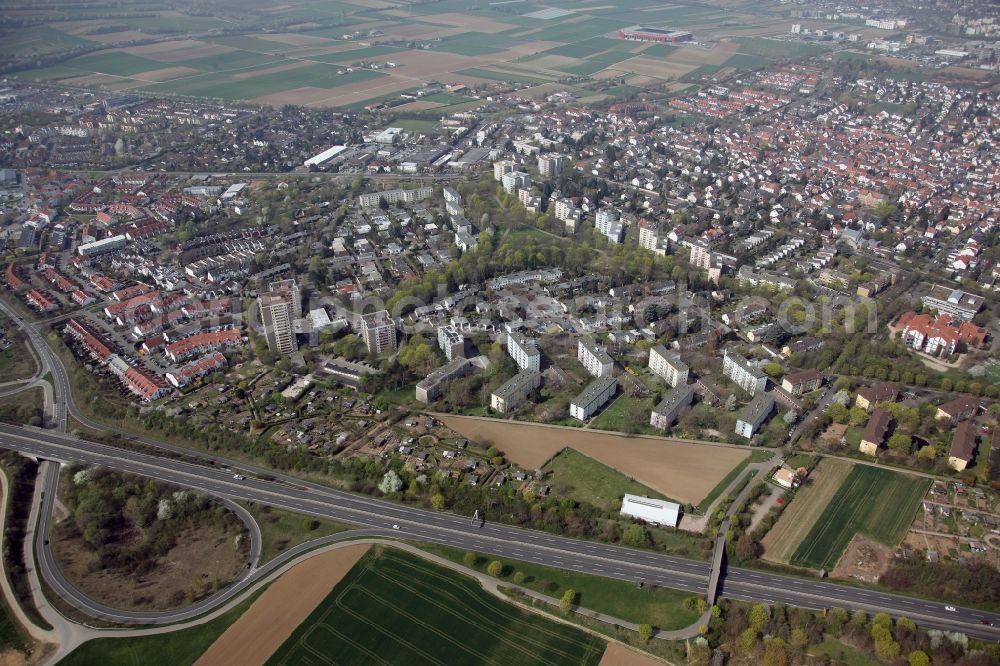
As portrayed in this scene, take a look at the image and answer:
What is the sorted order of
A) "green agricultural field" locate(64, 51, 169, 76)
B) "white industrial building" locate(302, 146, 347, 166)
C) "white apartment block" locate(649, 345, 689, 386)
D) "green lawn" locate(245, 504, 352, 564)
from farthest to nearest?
"green agricultural field" locate(64, 51, 169, 76)
"white industrial building" locate(302, 146, 347, 166)
"white apartment block" locate(649, 345, 689, 386)
"green lawn" locate(245, 504, 352, 564)

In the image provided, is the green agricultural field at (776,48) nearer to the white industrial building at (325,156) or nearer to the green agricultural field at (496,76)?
the green agricultural field at (496,76)

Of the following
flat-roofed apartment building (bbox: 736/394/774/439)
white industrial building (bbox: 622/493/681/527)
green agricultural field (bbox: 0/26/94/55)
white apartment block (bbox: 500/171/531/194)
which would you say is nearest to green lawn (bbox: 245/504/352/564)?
white industrial building (bbox: 622/493/681/527)

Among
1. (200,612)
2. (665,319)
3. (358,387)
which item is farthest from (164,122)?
(200,612)

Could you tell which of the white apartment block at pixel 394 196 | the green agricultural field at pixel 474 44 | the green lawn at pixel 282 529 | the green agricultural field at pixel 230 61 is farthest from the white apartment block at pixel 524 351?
the green agricultural field at pixel 230 61

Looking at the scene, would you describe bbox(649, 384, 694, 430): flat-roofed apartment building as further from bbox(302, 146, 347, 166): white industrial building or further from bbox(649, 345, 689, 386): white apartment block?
bbox(302, 146, 347, 166): white industrial building

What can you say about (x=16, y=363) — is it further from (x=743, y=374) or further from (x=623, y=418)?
(x=743, y=374)
